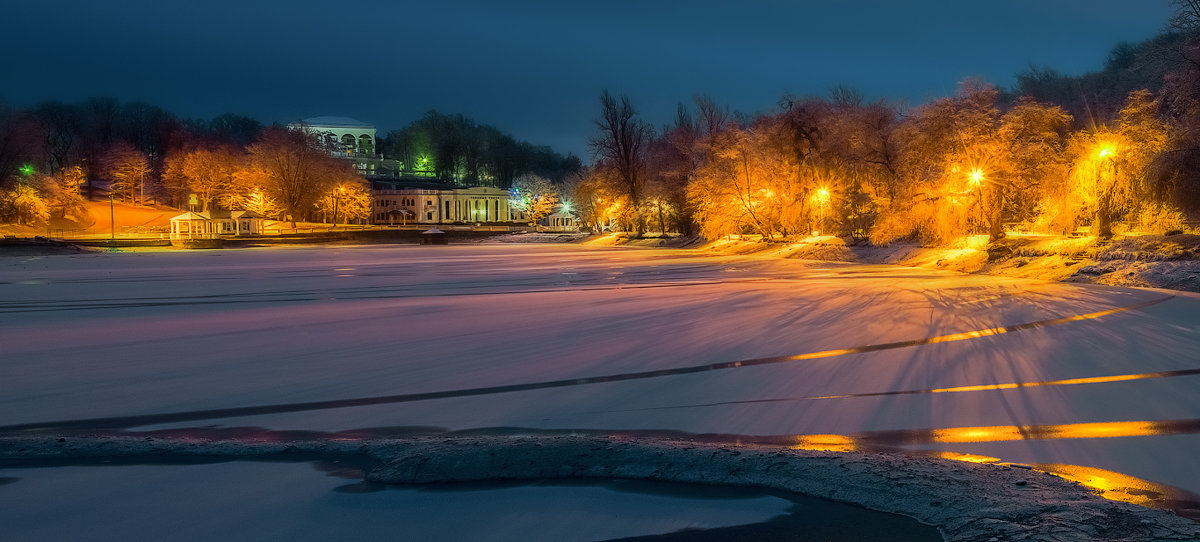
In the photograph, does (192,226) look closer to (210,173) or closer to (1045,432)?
(210,173)

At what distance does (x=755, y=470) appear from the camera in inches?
234

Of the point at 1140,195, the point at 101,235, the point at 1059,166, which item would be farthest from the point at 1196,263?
the point at 101,235

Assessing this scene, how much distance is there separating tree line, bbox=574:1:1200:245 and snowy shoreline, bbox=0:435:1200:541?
2778 centimetres

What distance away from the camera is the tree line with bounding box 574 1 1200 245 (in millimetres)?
30562

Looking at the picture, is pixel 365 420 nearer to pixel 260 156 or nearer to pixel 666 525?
pixel 666 525

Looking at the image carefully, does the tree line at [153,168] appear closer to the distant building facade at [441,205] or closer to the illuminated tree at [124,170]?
the illuminated tree at [124,170]

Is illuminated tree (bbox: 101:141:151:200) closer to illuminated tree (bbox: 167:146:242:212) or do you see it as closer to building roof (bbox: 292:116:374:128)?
illuminated tree (bbox: 167:146:242:212)

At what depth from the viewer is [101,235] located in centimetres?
7650

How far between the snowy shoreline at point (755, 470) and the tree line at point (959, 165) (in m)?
27.8

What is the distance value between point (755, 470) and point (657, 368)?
4995mm

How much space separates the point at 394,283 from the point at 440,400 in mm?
19750

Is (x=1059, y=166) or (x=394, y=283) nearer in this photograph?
(x=394, y=283)

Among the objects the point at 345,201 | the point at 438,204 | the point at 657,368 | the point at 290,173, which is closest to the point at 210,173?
the point at 290,173

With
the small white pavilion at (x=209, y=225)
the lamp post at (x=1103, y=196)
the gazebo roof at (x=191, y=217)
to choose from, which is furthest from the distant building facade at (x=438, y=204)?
the lamp post at (x=1103, y=196)
